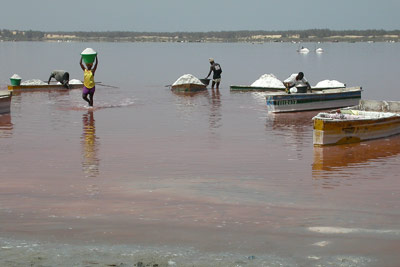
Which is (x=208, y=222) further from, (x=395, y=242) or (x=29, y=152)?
(x=29, y=152)

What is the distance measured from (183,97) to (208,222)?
20.9m

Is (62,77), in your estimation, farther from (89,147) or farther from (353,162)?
(353,162)

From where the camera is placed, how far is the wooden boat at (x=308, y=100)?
23.2 meters

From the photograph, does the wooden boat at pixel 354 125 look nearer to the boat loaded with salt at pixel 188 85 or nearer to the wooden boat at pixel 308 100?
the wooden boat at pixel 308 100

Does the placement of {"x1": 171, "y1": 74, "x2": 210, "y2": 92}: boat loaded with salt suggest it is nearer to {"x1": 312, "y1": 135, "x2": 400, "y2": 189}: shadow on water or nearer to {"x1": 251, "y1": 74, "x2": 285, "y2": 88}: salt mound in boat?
{"x1": 251, "y1": 74, "x2": 285, "y2": 88}: salt mound in boat

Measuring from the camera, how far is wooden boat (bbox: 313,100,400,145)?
16078mm

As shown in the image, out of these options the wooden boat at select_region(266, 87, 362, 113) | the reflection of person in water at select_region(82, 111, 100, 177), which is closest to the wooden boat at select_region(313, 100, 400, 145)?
the wooden boat at select_region(266, 87, 362, 113)

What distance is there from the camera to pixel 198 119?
22.3m

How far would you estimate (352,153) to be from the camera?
50.9 ft

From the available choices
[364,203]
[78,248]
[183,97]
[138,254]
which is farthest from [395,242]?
[183,97]

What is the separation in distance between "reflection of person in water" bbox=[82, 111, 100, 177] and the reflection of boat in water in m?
4.22

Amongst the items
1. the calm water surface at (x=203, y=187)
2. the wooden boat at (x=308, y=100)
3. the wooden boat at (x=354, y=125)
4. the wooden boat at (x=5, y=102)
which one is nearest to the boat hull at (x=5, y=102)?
the wooden boat at (x=5, y=102)

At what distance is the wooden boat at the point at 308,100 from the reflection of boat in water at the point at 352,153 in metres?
6.17

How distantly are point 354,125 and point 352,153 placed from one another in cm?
127
